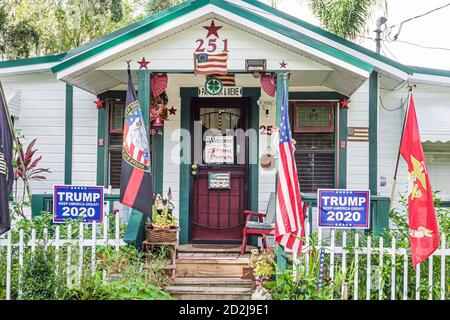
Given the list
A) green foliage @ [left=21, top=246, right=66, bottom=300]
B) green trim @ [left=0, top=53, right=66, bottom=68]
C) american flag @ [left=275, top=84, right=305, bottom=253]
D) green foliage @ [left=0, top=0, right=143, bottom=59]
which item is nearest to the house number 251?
american flag @ [left=275, top=84, right=305, bottom=253]

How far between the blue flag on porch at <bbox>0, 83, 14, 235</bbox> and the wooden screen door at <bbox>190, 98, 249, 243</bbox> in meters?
3.06

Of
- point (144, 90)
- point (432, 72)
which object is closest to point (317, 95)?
point (432, 72)

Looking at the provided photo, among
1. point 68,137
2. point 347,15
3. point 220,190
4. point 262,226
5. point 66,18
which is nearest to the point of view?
point 262,226

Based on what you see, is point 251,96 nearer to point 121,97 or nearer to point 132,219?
point 121,97

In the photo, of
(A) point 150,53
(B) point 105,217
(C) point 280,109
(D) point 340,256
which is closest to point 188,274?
(B) point 105,217

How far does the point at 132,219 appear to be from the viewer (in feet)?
23.2

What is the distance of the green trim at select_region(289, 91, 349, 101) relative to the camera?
8.52 m

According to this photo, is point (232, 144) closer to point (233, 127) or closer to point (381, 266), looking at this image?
point (233, 127)

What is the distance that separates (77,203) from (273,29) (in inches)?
127

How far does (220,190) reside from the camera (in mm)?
8633

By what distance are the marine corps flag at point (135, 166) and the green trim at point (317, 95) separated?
2855 mm

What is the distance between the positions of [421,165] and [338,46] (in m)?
2.88

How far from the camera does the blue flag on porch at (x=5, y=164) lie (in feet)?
19.4

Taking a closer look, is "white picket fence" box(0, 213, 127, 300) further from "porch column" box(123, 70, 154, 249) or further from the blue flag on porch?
"porch column" box(123, 70, 154, 249)
